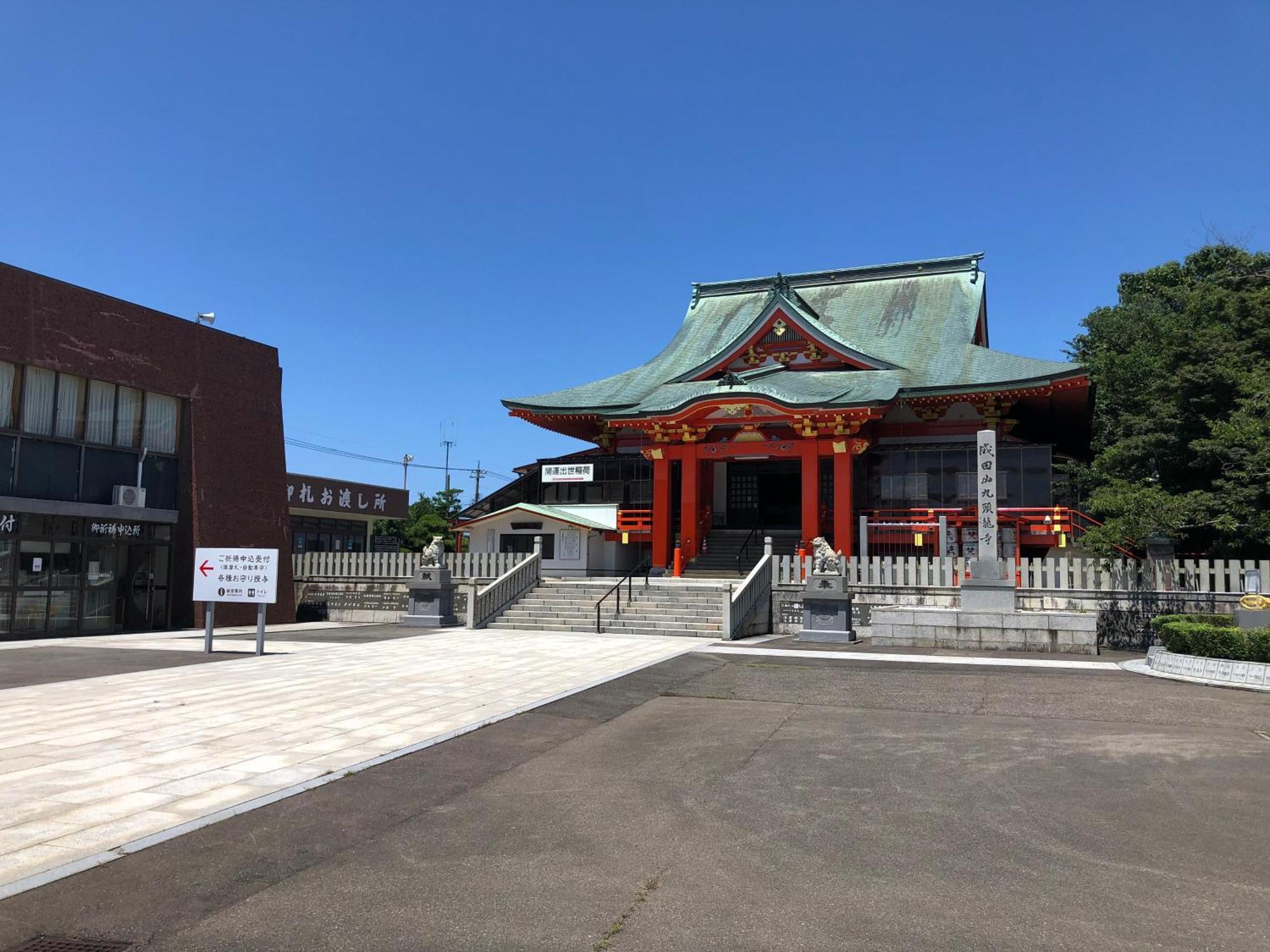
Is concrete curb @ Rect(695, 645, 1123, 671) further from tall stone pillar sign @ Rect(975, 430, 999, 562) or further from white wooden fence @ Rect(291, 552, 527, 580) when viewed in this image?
white wooden fence @ Rect(291, 552, 527, 580)

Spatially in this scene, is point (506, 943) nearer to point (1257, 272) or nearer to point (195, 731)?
point (195, 731)

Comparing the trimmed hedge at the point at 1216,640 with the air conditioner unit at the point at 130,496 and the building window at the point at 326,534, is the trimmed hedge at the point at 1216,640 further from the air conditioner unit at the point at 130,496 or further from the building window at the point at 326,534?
the building window at the point at 326,534

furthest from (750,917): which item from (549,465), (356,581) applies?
(549,465)

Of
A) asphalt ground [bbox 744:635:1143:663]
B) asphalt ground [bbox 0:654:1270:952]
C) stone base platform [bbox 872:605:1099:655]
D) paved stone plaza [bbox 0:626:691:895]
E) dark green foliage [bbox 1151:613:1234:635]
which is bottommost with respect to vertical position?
asphalt ground [bbox 0:654:1270:952]

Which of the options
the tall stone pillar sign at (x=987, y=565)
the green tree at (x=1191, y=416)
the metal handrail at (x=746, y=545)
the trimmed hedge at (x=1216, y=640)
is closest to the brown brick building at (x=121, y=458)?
the metal handrail at (x=746, y=545)

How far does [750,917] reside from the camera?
14.2ft

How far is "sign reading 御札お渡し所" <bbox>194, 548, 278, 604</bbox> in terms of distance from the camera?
15.4 meters

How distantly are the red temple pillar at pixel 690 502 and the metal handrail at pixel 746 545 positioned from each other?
1.42 meters

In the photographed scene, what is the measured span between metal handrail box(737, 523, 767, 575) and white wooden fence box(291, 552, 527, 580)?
624cm

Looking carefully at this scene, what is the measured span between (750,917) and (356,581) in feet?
76.4

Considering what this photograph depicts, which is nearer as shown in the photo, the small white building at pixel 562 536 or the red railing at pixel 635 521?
the red railing at pixel 635 521

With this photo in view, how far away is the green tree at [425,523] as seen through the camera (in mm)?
59594

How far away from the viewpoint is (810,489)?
25.9 metres

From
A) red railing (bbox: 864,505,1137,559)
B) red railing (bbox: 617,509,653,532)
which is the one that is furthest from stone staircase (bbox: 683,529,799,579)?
red railing (bbox: 864,505,1137,559)
